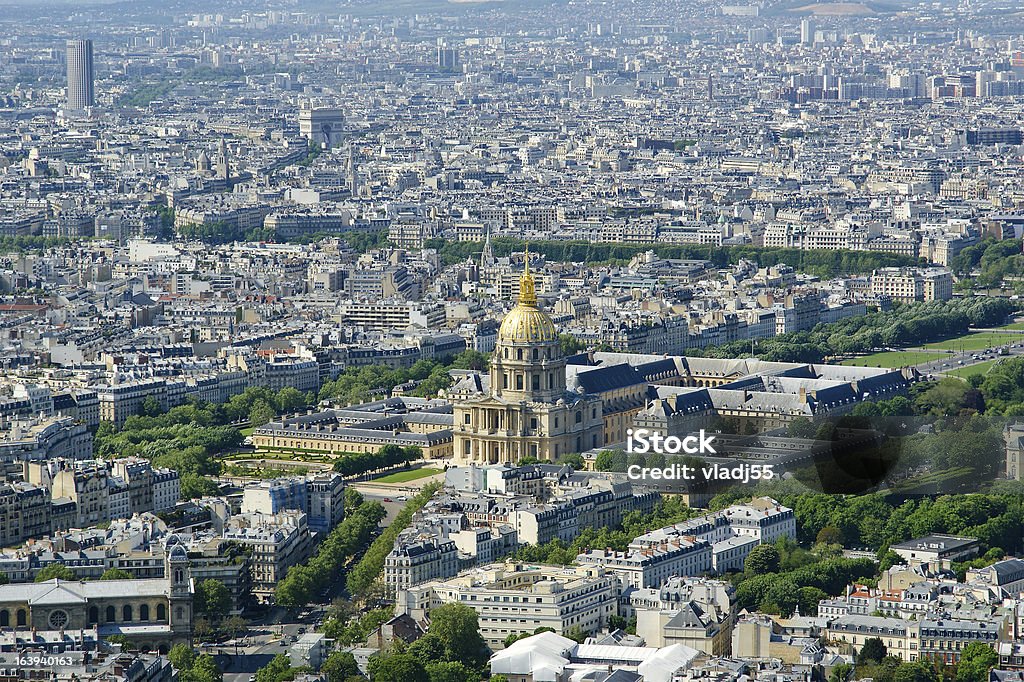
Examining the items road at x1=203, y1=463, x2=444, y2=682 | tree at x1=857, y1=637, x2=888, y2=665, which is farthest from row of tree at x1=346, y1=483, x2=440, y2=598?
tree at x1=857, y1=637, x2=888, y2=665

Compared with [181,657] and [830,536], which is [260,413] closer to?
[830,536]

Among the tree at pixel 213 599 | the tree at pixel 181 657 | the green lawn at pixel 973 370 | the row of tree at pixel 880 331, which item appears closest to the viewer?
the tree at pixel 181 657

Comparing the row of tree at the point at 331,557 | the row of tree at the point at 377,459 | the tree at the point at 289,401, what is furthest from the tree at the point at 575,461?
the tree at the point at 289,401

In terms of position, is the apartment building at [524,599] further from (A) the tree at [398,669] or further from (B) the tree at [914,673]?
(B) the tree at [914,673]

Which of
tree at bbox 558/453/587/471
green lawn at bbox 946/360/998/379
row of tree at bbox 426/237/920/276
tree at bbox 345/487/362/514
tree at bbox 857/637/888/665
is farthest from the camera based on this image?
row of tree at bbox 426/237/920/276

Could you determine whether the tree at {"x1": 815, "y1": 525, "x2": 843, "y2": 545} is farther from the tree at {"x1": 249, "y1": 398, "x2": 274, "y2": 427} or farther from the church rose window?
the tree at {"x1": 249, "y1": 398, "x2": 274, "y2": 427}

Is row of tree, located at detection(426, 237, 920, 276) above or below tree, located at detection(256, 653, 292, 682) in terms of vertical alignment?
below

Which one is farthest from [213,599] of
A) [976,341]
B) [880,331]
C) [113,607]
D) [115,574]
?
[976,341]
